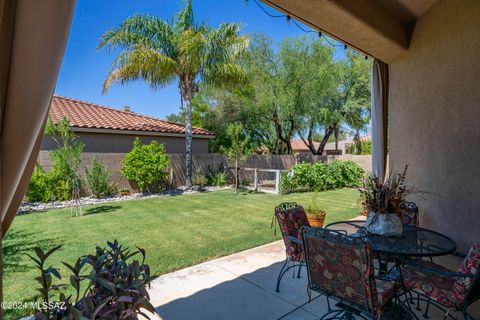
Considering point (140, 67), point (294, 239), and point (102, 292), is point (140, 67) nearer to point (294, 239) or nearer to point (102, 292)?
point (294, 239)

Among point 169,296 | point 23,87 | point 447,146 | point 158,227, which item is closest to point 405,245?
point 447,146

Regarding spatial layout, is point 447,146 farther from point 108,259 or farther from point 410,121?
point 108,259

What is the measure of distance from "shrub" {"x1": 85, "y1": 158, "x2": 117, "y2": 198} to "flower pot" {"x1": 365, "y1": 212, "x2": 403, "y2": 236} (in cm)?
882

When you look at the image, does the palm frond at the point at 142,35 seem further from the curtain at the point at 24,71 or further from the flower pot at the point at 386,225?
the curtain at the point at 24,71

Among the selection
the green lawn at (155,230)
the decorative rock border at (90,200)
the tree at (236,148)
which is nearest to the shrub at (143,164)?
the decorative rock border at (90,200)

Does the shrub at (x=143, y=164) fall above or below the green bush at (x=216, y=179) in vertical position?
above

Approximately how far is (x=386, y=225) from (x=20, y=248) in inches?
215

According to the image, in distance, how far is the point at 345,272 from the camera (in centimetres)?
208

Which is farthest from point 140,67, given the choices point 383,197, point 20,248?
point 383,197

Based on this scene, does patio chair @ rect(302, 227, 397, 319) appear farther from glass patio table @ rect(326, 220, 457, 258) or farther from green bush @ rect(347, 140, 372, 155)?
green bush @ rect(347, 140, 372, 155)

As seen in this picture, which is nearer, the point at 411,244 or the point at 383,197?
the point at 411,244

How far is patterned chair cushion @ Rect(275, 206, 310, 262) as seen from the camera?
10.2ft

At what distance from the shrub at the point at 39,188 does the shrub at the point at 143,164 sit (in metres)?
2.37

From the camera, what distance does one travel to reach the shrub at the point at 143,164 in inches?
395
